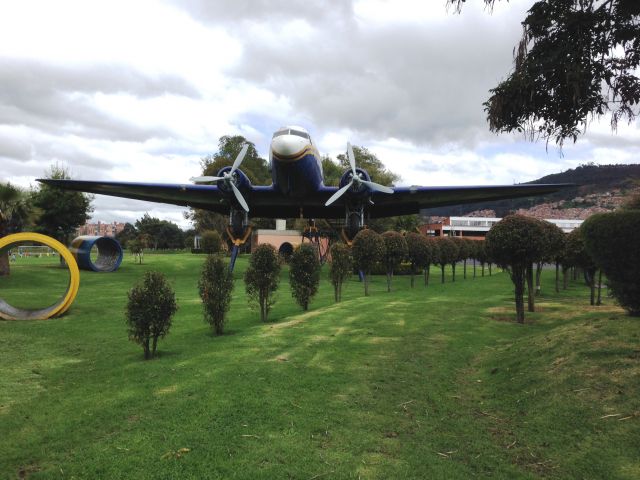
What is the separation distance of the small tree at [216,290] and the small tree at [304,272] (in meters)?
3.82

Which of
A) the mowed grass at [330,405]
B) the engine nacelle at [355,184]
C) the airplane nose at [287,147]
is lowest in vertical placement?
the mowed grass at [330,405]

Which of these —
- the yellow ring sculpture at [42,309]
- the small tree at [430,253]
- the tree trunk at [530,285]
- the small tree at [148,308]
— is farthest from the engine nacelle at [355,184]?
the small tree at [148,308]

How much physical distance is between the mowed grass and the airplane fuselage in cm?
1490

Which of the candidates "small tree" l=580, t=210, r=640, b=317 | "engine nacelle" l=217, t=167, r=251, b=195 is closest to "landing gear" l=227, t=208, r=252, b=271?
"engine nacelle" l=217, t=167, r=251, b=195

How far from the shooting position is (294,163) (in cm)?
2459

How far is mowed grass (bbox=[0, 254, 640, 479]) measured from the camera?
462cm

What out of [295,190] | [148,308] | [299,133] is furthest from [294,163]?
[148,308]

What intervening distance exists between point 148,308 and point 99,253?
30001mm

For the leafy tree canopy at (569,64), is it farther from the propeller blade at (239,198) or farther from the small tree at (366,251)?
the propeller blade at (239,198)

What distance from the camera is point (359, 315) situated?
13.3 m

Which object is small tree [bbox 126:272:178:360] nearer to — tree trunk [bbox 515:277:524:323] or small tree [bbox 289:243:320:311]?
small tree [bbox 289:243:320:311]

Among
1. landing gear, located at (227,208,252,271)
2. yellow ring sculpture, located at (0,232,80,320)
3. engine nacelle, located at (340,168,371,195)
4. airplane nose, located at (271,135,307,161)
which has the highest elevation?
airplane nose, located at (271,135,307,161)

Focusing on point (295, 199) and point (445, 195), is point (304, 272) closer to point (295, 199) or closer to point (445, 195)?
point (295, 199)

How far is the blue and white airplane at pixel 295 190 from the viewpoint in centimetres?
2473
